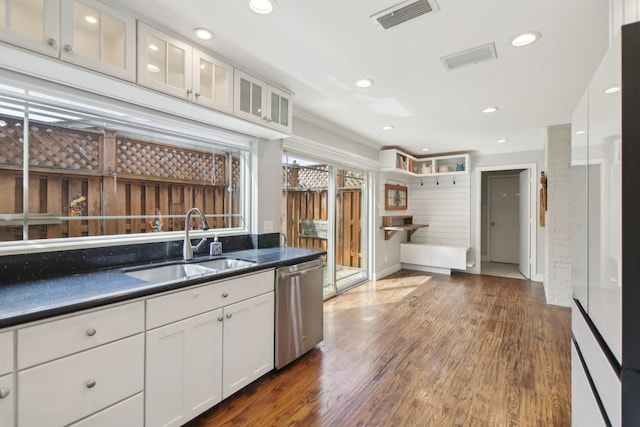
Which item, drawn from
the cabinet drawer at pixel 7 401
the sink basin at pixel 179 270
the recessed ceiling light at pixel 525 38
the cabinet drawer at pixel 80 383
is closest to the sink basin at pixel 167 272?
the sink basin at pixel 179 270

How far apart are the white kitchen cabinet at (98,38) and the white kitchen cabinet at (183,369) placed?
148cm

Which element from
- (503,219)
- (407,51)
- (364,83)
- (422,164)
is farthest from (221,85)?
(503,219)

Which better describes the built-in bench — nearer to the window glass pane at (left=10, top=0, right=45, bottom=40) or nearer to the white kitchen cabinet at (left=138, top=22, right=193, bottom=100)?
the white kitchen cabinet at (left=138, top=22, right=193, bottom=100)

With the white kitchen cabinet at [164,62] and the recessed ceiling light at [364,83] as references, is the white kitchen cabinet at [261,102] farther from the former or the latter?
the recessed ceiling light at [364,83]

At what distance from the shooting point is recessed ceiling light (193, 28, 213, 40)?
1944mm

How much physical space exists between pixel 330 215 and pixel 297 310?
2.11 m

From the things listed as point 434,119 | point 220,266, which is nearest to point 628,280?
point 220,266

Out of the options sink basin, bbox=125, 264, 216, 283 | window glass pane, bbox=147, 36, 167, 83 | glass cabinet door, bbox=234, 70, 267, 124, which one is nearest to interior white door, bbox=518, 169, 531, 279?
glass cabinet door, bbox=234, 70, 267, 124

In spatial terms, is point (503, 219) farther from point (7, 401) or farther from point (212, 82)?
point (7, 401)

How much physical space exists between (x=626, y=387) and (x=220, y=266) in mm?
2376

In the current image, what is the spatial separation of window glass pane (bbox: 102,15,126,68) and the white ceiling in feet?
0.34

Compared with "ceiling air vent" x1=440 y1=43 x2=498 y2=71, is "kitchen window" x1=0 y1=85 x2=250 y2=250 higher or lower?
lower

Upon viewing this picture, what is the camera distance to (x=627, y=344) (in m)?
0.78

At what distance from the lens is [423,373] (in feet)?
7.94
